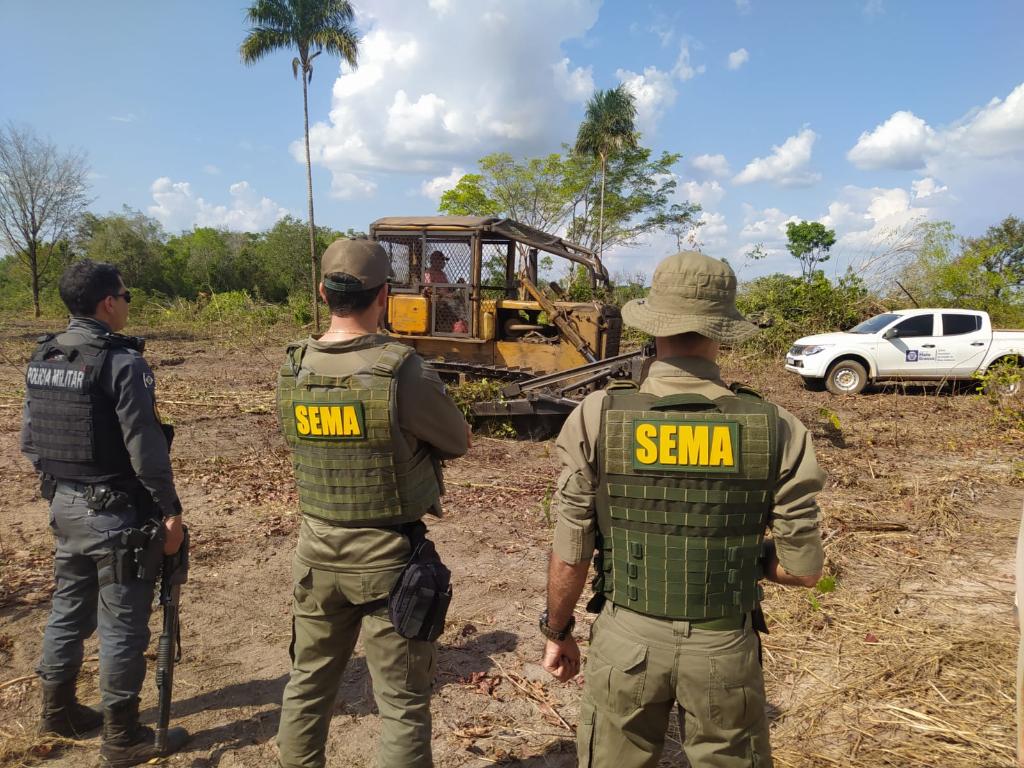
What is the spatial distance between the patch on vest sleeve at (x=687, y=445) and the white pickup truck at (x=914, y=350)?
10.6 m

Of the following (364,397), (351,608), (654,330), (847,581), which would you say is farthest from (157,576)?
(847,581)

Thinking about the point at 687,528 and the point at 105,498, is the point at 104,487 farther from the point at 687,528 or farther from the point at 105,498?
the point at 687,528

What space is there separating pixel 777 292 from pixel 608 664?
15629 mm

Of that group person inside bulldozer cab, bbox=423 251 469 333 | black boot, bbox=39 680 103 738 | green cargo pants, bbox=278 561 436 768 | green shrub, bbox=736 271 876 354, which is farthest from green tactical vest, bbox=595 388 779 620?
green shrub, bbox=736 271 876 354

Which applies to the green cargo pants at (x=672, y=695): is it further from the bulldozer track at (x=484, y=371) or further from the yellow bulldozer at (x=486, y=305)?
the bulldozer track at (x=484, y=371)

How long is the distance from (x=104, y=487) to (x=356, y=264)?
1394mm

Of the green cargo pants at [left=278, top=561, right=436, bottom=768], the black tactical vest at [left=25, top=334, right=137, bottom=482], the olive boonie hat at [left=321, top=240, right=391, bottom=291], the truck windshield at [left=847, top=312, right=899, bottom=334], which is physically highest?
the olive boonie hat at [left=321, top=240, right=391, bottom=291]

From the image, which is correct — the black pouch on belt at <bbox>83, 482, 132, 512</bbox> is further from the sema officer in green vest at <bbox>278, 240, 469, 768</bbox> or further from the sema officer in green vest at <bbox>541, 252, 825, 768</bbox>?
the sema officer in green vest at <bbox>541, 252, 825, 768</bbox>

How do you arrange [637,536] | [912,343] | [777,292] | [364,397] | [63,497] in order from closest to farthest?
[637,536] → [364,397] → [63,497] → [912,343] → [777,292]

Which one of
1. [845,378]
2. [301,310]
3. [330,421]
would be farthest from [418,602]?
[301,310]

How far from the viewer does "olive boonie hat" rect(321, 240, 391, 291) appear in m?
2.07

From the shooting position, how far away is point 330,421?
2061 millimetres

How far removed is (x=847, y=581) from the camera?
416cm

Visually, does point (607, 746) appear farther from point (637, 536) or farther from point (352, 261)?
point (352, 261)
